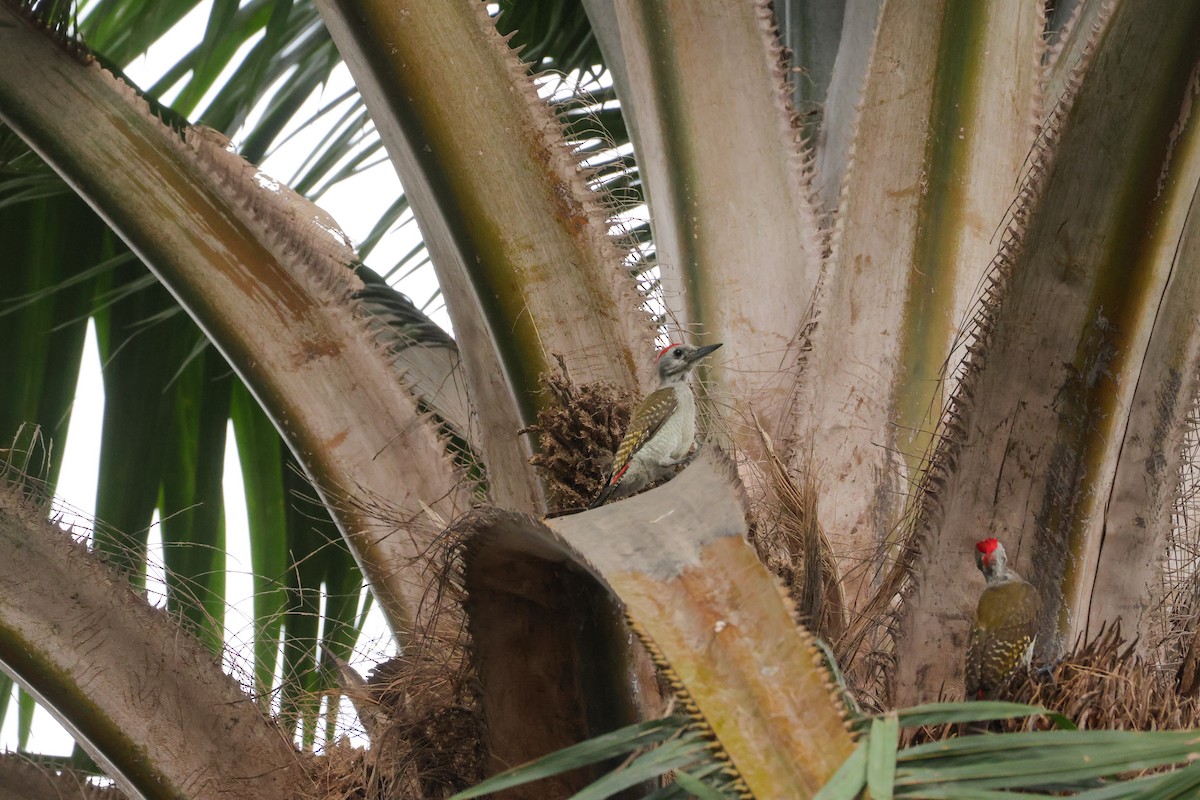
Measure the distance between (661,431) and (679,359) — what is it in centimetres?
16

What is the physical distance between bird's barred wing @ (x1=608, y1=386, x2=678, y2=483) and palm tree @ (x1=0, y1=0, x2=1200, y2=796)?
0.06 m

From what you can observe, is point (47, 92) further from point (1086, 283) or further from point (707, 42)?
point (1086, 283)

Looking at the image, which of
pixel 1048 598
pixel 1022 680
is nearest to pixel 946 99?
pixel 1048 598

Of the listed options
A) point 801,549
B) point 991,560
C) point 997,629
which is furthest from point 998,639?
point 801,549

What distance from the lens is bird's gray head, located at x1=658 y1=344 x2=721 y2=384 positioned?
88.3 inches

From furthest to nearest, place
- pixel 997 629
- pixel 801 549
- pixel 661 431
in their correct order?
pixel 661 431, pixel 801 549, pixel 997 629

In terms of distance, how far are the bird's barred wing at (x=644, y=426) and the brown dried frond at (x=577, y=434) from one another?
0.07ft

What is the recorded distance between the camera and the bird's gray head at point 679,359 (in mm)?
2242

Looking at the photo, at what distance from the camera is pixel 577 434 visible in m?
2.02

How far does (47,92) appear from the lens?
8.24ft

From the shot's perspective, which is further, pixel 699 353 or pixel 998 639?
pixel 699 353

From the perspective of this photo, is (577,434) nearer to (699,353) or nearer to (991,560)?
(699,353)

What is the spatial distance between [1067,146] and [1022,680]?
712 millimetres

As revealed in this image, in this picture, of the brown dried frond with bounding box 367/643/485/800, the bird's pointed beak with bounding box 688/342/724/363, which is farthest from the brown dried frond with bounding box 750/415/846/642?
the brown dried frond with bounding box 367/643/485/800
